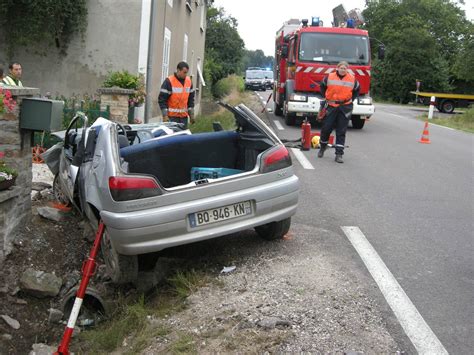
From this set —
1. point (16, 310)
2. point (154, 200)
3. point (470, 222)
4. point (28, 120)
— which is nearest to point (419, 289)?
point (154, 200)

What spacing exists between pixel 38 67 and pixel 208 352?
11.5m

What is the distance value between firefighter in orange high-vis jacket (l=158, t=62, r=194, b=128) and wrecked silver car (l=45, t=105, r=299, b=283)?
124 inches

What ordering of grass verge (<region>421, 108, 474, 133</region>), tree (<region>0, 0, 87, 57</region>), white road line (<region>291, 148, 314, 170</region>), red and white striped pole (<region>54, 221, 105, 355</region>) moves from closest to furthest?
red and white striped pole (<region>54, 221, 105, 355</region>), white road line (<region>291, 148, 314, 170</region>), tree (<region>0, 0, 87, 57</region>), grass verge (<region>421, 108, 474, 133</region>)

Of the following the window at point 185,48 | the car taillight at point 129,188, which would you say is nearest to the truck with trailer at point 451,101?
the window at point 185,48

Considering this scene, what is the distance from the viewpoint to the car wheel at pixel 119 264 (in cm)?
504

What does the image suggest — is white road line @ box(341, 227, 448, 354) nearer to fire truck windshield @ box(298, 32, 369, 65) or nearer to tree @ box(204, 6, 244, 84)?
fire truck windshield @ box(298, 32, 369, 65)

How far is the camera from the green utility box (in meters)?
5.75

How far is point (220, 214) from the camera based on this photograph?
5051mm

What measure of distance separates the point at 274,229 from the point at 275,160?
73 centimetres

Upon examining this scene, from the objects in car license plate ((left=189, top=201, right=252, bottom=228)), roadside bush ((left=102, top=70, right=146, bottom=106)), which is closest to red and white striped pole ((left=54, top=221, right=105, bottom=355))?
car license plate ((left=189, top=201, right=252, bottom=228))

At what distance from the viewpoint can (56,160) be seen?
722cm

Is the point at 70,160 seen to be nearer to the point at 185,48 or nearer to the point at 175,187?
the point at 175,187

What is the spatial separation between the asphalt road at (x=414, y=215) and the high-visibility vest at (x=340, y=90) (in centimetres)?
115

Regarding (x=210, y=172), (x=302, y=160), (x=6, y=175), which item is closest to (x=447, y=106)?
(x=302, y=160)
